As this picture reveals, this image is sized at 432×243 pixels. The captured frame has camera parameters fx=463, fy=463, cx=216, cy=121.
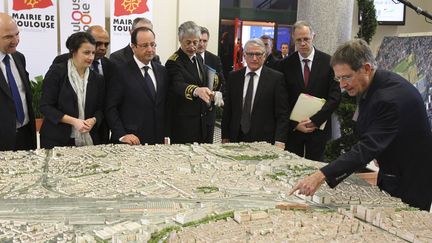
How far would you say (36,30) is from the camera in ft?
20.5

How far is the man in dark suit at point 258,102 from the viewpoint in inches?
140

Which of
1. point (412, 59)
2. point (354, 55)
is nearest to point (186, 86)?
point (354, 55)

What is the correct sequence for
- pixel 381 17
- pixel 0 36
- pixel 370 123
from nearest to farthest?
pixel 370 123 → pixel 0 36 → pixel 381 17

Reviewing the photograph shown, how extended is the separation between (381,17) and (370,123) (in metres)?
6.40

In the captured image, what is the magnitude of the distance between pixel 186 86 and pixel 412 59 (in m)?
2.41

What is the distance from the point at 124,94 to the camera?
3.42 metres

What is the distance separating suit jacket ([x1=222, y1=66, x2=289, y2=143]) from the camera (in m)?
3.58

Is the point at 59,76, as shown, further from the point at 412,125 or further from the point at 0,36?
the point at 412,125

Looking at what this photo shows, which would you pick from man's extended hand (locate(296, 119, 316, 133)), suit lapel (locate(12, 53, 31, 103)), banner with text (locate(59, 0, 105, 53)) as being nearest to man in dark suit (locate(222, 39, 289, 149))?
man's extended hand (locate(296, 119, 316, 133))

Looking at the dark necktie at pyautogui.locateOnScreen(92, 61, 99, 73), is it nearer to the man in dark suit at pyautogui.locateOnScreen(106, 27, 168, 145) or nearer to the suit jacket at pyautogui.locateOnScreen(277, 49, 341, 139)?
the man in dark suit at pyautogui.locateOnScreen(106, 27, 168, 145)

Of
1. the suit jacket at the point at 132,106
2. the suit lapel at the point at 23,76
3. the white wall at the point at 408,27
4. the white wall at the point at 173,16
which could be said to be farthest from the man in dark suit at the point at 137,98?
the white wall at the point at 408,27

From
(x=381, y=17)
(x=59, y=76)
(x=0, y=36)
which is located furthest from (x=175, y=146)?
(x=381, y=17)

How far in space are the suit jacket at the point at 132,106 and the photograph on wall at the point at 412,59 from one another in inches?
→ 101

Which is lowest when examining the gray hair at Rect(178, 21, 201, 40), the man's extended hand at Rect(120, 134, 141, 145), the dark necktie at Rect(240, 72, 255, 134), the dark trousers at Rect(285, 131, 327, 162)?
the dark trousers at Rect(285, 131, 327, 162)
